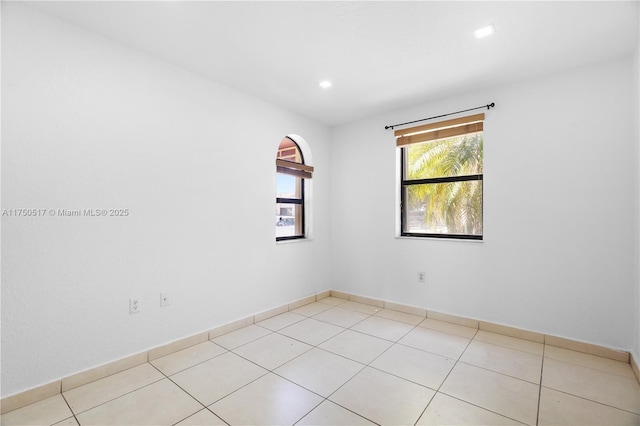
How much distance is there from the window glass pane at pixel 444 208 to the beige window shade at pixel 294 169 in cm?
128

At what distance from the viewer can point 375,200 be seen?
3.82 meters

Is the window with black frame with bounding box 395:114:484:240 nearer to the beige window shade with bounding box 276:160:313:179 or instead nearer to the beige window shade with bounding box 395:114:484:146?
the beige window shade with bounding box 395:114:484:146

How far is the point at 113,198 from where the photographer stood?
7.22 ft

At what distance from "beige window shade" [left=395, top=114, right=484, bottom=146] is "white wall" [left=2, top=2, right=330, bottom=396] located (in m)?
1.74

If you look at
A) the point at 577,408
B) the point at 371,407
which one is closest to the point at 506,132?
the point at 577,408

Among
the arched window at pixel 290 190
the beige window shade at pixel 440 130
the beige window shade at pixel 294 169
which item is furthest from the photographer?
the arched window at pixel 290 190

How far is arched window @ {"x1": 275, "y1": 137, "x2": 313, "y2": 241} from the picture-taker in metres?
3.68

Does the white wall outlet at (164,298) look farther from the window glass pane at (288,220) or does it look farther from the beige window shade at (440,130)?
the beige window shade at (440,130)

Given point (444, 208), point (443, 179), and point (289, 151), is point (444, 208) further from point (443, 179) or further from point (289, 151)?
point (289, 151)

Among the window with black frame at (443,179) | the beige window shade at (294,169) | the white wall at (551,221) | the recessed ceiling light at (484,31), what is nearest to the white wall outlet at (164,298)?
the beige window shade at (294,169)

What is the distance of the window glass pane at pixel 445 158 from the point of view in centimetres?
320

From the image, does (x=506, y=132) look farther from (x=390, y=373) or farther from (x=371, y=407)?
(x=371, y=407)

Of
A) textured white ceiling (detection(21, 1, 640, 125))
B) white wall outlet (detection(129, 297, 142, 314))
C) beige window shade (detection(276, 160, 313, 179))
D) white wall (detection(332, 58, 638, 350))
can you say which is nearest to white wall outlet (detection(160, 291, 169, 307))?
white wall outlet (detection(129, 297, 142, 314))

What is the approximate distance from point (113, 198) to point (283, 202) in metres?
1.88
